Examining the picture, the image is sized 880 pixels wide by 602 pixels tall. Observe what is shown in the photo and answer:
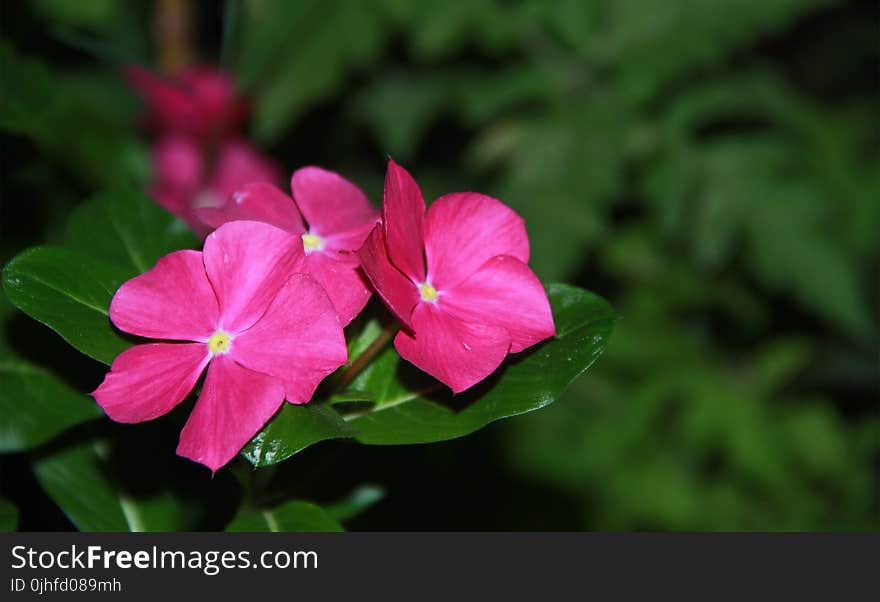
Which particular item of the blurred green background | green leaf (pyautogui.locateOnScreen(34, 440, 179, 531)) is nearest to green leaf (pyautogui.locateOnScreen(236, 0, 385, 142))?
the blurred green background

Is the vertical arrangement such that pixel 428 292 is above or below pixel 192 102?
below

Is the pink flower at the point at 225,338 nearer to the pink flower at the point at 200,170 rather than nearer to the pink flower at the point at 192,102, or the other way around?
the pink flower at the point at 200,170

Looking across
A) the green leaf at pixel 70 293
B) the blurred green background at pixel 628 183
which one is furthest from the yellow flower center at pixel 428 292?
the blurred green background at pixel 628 183

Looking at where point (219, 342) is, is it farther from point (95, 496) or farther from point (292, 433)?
point (95, 496)

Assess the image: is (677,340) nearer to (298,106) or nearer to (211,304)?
(298,106)

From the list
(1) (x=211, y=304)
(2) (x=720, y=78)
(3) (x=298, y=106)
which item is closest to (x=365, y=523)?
(1) (x=211, y=304)

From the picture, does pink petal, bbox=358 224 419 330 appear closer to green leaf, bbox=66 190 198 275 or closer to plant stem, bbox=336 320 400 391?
plant stem, bbox=336 320 400 391

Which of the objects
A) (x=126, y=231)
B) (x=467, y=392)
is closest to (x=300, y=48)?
(x=126, y=231)
